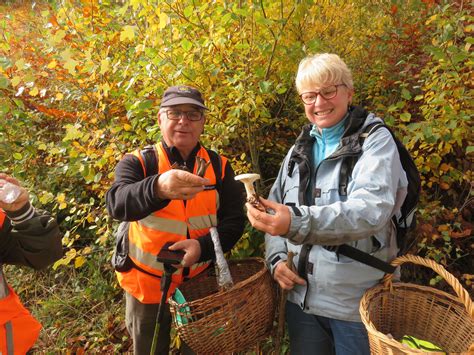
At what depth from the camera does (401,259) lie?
1761 millimetres

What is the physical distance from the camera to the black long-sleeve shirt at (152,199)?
195cm

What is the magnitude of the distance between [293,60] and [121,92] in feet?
4.92

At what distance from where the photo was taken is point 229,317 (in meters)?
1.94

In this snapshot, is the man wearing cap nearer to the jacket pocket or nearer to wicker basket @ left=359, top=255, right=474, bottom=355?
the jacket pocket

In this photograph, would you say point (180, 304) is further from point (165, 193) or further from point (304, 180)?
point (304, 180)

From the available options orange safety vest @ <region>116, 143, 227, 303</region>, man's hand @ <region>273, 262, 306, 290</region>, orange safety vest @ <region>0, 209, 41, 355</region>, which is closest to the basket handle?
man's hand @ <region>273, 262, 306, 290</region>

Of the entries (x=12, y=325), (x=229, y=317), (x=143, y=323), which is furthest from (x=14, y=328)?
(x=229, y=317)

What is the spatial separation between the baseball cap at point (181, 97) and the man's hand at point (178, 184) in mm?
555

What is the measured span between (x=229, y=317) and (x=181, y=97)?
1.30 meters

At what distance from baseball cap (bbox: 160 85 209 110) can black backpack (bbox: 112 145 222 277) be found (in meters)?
0.31

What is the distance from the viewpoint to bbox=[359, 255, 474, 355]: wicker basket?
1.72 m

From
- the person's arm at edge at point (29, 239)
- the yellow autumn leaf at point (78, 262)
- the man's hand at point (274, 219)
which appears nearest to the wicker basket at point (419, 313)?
the man's hand at point (274, 219)

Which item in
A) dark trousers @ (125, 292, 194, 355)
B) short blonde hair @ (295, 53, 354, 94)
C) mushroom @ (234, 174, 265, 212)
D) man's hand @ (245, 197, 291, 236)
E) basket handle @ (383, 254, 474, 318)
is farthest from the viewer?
dark trousers @ (125, 292, 194, 355)

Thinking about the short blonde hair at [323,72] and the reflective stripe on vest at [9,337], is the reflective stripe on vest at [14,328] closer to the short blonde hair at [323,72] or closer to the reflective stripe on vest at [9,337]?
the reflective stripe on vest at [9,337]
